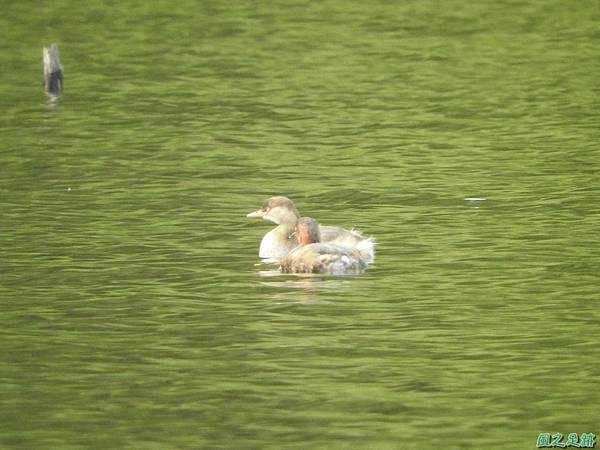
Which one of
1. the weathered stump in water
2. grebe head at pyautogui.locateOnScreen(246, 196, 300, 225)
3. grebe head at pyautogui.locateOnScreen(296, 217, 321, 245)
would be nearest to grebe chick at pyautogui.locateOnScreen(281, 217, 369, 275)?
grebe head at pyautogui.locateOnScreen(296, 217, 321, 245)

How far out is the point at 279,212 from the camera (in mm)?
17797

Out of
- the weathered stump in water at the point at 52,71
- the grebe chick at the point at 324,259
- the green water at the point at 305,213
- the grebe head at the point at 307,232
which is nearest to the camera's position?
the green water at the point at 305,213

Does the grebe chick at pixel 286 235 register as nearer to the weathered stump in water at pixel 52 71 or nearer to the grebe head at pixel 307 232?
the grebe head at pixel 307 232

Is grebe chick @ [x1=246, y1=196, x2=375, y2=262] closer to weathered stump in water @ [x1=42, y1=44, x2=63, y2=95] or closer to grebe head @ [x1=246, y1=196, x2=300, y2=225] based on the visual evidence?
grebe head @ [x1=246, y1=196, x2=300, y2=225]

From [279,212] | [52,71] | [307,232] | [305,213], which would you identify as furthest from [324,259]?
[52,71]

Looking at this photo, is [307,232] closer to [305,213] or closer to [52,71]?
[305,213]

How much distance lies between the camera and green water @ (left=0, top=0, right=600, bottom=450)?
12617 mm

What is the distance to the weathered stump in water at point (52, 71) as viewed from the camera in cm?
2828

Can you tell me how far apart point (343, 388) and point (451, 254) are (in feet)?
14.9

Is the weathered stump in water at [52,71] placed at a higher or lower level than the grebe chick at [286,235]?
higher

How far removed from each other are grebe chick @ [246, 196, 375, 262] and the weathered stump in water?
10970mm

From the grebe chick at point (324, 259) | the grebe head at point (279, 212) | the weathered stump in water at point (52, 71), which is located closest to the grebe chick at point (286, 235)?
the grebe head at point (279, 212)

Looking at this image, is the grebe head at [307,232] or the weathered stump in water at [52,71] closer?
the grebe head at [307,232]

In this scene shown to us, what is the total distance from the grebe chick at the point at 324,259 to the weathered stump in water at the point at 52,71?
486 inches
